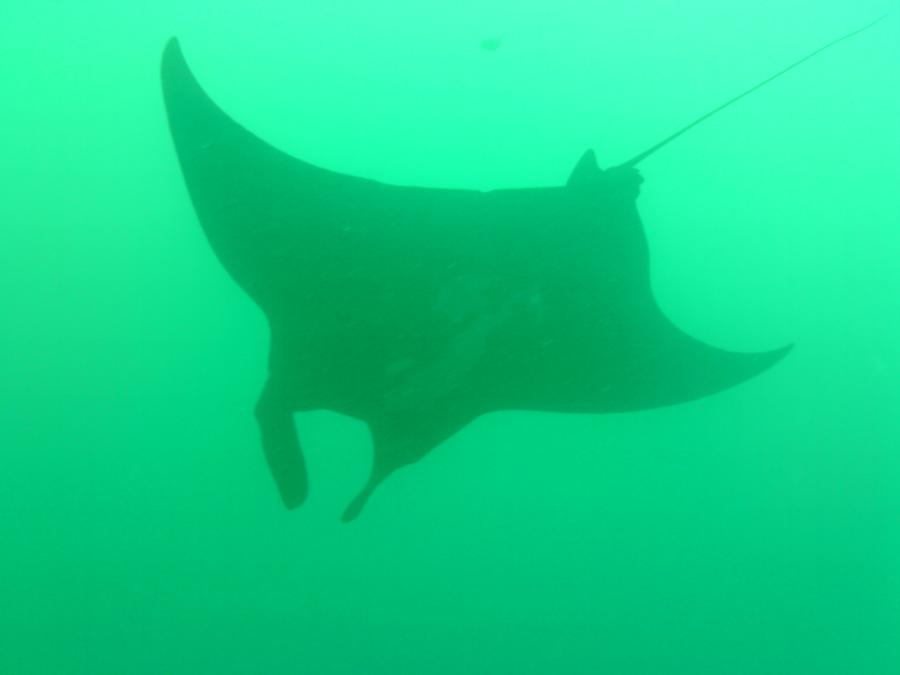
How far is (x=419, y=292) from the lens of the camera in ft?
8.13

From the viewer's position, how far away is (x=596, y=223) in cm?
259

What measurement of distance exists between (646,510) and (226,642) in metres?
4.46

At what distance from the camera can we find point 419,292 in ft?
8.13

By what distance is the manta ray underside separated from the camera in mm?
2334

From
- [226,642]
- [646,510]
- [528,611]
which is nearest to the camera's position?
[226,642]

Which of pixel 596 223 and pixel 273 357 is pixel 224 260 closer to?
pixel 273 357

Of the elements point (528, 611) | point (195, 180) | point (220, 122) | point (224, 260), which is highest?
point (220, 122)

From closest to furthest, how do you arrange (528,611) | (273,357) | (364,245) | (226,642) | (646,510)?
(273,357) → (364,245) → (226,642) → (528,611) → (646,510)

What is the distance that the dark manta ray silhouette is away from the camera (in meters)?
2.33

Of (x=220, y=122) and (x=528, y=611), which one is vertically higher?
(x=220, y=122)

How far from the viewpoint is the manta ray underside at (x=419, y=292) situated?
2.33 meters

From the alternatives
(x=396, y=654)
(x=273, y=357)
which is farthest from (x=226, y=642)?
(x=273, y=357)

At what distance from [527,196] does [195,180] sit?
3.79 ft

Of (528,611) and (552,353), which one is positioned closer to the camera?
(552,353)
